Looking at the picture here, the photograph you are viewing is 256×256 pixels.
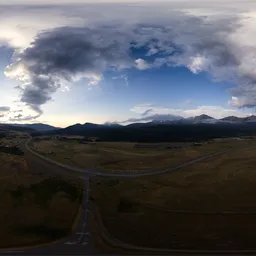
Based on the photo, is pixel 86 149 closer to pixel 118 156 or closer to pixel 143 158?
pixel 118 156

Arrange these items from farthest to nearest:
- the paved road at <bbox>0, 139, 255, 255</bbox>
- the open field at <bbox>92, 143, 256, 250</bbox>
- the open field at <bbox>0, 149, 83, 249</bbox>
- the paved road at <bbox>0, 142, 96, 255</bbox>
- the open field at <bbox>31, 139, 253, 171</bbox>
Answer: the open field at <bbox>31, 139, 253, 171</bbox> → the open field at <bbox>0, 149, 83, 249</bbox> → the open field at <bbox>92, 143, 256, 250</bbox> → the paved road at <bbox>0, 139, 255, 255</bbox> → the paved road at <bbox>0, 142, 96, 255</bbox>

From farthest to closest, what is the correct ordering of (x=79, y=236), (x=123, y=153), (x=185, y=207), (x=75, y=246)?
(x=123, y=153) < (x=185, y=207) < (x=79, y=236) < (x=75, y=246)

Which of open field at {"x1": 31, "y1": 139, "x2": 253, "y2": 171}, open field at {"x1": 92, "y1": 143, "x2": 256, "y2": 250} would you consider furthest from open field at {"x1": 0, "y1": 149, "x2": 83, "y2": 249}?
open field at {"x1": 31, "y1": 139, "x2": 253, "y2": 171}

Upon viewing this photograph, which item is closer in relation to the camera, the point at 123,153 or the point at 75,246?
the point at 75,246

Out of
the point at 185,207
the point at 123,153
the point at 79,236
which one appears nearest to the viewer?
the point at 79,236

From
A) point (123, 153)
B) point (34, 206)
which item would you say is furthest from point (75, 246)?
point (123, 153)

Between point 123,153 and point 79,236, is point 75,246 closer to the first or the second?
point 79,236

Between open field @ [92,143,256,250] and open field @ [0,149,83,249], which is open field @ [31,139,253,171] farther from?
open field @ [0,149,83,249]
